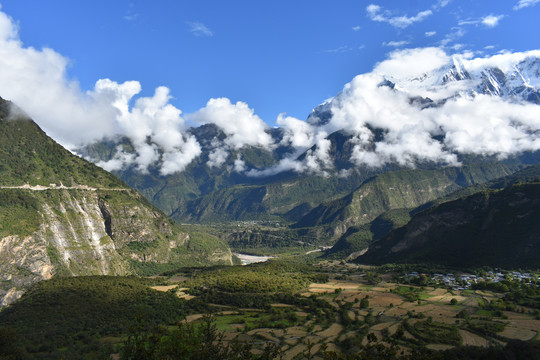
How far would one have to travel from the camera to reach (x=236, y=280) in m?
159

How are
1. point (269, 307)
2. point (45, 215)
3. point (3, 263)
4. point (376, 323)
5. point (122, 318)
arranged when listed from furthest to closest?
point (45, 215), point (3, 263), point (269, 307), point (122, 318), point (376, 323)

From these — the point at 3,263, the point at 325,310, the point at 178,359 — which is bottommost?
the point at 325,310

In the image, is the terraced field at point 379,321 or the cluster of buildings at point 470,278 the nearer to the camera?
the terraced field at point 379,321

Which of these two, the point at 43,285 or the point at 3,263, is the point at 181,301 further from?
the point at 3,263

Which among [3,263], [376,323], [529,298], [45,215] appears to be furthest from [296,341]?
[45,215]

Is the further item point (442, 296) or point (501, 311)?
point (442, 296)

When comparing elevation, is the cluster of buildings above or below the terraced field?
below

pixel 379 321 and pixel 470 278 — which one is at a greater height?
pixel 379 321

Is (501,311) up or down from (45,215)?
down

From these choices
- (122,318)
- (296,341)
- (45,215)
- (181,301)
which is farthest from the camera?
(45,215)

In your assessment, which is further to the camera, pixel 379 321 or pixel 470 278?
pixel 470 278

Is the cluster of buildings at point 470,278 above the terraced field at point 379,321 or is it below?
below

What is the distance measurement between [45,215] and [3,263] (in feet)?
151

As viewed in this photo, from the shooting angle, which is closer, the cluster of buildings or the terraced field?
the terraced field
